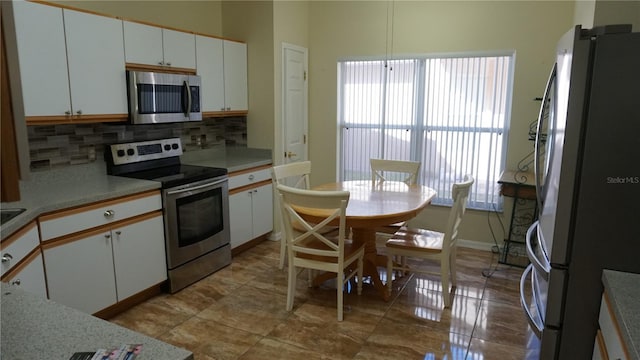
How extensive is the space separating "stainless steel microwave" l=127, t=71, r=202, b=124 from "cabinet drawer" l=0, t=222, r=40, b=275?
A: 3.82 feet

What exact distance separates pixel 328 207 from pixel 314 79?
2584 millimetres

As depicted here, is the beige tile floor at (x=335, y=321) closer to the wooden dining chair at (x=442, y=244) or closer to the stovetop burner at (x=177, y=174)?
the wooden dining chair at (x=442, y=244)

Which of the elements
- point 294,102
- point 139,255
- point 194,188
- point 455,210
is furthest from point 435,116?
point 139,255

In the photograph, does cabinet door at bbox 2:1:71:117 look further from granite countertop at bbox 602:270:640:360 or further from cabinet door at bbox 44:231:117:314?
granite countertop at bbox 602:270:640:360

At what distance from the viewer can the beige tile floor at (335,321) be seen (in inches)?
101

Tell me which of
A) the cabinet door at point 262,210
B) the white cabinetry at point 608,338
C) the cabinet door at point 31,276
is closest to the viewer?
the white cabinetry at point 608,338

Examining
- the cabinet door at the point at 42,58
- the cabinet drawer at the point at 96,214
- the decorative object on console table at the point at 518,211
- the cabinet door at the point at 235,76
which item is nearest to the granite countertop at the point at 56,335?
the cabinet drawer at the point at 96,214

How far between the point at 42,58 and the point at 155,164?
1297mm

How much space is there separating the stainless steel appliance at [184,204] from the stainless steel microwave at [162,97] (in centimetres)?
35

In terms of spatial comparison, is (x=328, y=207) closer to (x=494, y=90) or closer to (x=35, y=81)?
(x=35, y=81)

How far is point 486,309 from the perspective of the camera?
306cm

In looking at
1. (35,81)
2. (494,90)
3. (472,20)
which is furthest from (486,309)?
(35,81)

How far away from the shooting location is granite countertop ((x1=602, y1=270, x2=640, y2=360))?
45.6 inches

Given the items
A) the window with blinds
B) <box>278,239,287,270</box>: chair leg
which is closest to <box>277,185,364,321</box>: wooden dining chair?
<box>278,239,287,270</box>: chair leg
